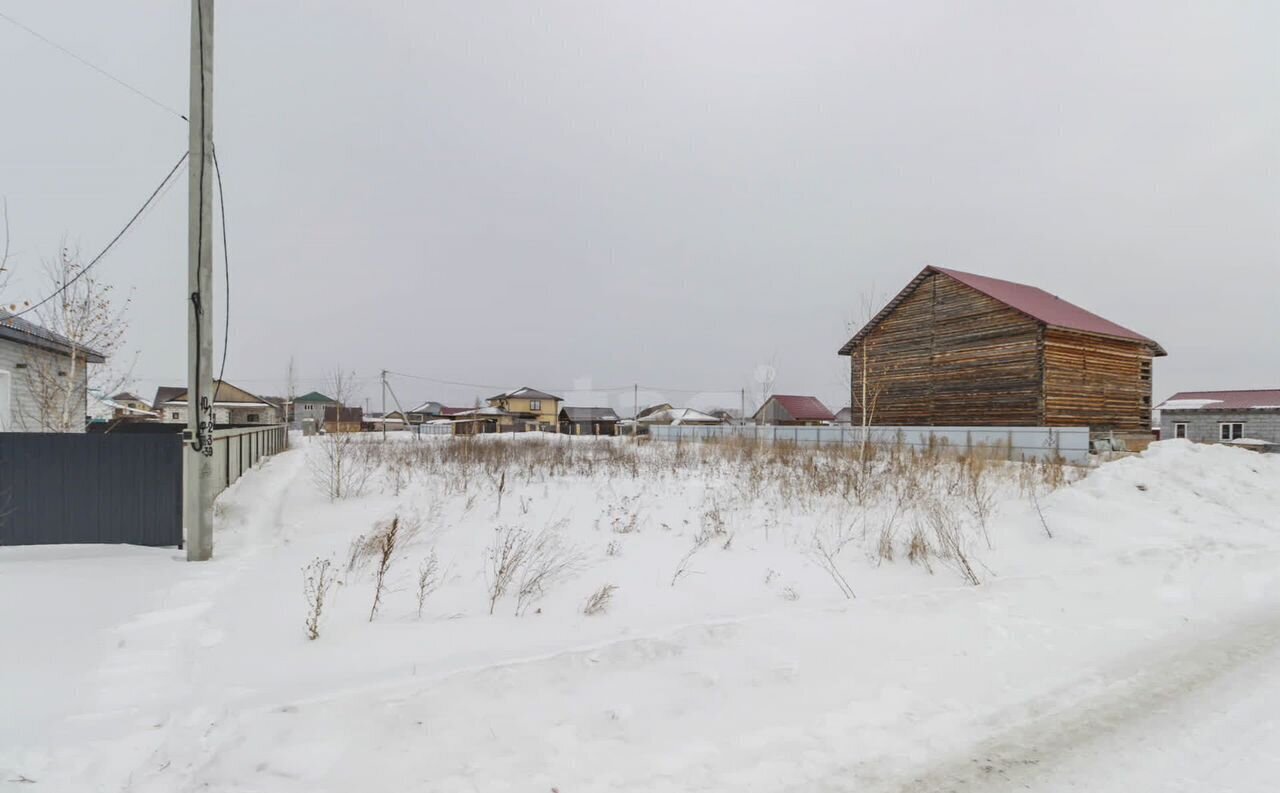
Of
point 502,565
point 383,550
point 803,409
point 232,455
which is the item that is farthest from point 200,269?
point 803,409

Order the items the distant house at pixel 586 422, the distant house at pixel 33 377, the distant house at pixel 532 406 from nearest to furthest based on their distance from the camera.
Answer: the distant house at pixel 33 377
the distant house at pixel 586 422
the distant house at pixel 532 406

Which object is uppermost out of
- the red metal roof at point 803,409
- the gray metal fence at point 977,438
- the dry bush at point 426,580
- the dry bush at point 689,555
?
the red metal roof at point 803,409

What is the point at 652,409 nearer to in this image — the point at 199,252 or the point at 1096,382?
the point at 1096,382

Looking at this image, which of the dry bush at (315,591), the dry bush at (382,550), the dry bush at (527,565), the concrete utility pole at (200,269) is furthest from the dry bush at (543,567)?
the concrete utility pole at (200,269)

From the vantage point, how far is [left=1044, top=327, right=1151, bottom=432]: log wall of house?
25.1 metres

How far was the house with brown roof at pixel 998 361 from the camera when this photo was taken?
25.4 metres

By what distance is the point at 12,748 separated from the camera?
266cm

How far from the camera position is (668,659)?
3.91 m

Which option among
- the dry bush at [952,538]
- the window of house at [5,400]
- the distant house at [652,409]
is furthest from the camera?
the distant house at [652,409]

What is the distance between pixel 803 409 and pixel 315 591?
63.6m

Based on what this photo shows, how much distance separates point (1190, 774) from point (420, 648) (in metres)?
4.36

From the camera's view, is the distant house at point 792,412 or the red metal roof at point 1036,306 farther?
the distant house at point 792,412

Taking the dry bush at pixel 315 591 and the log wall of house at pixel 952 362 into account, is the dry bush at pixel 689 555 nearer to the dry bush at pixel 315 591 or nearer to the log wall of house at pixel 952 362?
the dry bush at pixel 315 591

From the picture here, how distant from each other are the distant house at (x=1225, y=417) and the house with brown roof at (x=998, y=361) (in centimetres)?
1415
